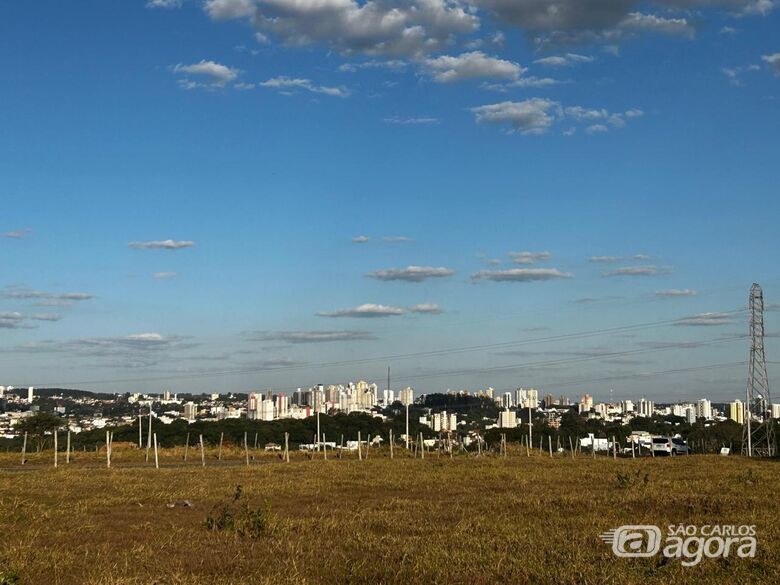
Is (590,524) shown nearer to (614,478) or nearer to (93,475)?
(614,478)

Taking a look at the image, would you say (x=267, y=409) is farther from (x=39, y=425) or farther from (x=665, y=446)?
(x=665, y=446)

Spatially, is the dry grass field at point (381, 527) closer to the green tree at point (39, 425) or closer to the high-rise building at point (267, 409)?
the green tree at point (39, 425)

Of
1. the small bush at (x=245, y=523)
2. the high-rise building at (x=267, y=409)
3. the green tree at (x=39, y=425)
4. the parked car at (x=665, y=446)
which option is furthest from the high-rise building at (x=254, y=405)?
the small bush at (x=245, y=523)

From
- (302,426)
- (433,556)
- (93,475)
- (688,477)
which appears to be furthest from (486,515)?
(302,426)

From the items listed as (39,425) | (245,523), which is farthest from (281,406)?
(245,523)

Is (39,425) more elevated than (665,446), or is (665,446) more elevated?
(39,425)

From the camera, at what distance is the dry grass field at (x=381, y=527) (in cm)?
1142

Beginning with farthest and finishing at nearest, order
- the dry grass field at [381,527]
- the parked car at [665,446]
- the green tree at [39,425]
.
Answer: the green tree at [39,425] < the parked car at [665,446] < the dry grass field at [381,527]

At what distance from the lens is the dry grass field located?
11.4m

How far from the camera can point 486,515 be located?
1759cm

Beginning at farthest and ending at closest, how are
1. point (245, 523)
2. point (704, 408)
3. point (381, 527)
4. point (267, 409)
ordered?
1. point (704, 408)
2. point (267, 409)
3. point (381, 527)
4. point (245, 523)

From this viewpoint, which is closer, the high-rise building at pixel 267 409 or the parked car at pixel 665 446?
the parked car at pixel 665 446

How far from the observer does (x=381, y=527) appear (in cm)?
1620

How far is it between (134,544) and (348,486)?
1245 cm
